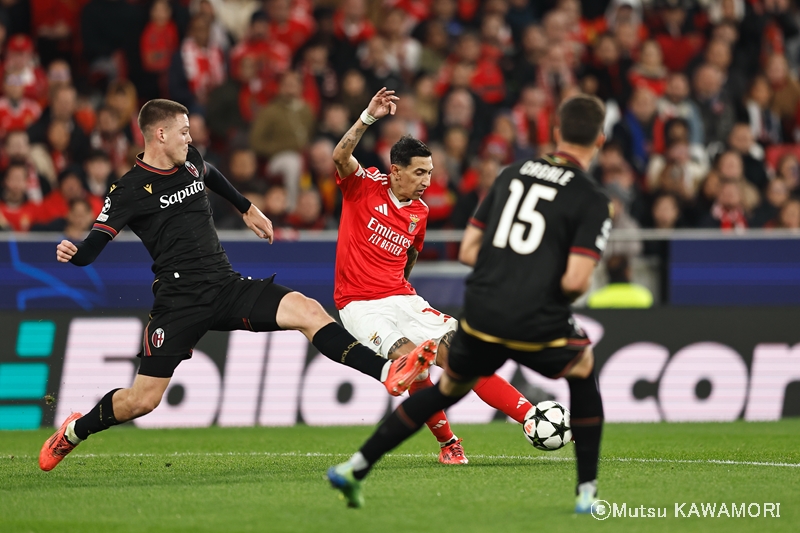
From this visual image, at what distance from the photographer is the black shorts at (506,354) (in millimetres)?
5738

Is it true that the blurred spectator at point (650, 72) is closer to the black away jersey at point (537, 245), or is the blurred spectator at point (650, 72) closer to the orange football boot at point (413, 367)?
the orange football boot at point (413, 367)

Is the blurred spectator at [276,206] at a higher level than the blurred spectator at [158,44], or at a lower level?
lower

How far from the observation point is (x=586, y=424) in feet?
19.3

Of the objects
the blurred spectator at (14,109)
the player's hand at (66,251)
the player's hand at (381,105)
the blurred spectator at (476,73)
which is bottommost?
the blurred spectator at (14,109)

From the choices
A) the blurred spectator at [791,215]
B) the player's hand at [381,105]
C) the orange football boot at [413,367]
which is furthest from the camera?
the blurred spectator at [791,215]

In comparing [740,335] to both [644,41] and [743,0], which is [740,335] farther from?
[743,0]

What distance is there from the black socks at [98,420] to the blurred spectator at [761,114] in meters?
11.5

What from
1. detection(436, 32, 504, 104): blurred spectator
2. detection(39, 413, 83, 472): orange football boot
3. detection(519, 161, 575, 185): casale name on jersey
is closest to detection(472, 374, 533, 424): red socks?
detection(519, 161, 575, 185): casale name on jersey

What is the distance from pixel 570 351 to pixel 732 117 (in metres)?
11.7

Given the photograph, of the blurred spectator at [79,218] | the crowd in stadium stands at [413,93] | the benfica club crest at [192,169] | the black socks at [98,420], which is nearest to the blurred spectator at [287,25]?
the crowd in stadium stands at [413,93]

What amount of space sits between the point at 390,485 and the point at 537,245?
197cm

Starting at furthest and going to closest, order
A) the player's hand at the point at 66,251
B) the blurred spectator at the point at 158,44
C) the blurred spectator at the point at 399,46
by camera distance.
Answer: the blurred spectator at the point at 399,46
the blurred spectator at the point at 158,44
the player's hand at the point at 66,251

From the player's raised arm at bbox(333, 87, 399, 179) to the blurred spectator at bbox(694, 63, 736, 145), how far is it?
921 cm

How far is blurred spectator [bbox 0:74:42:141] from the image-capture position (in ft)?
46.8
